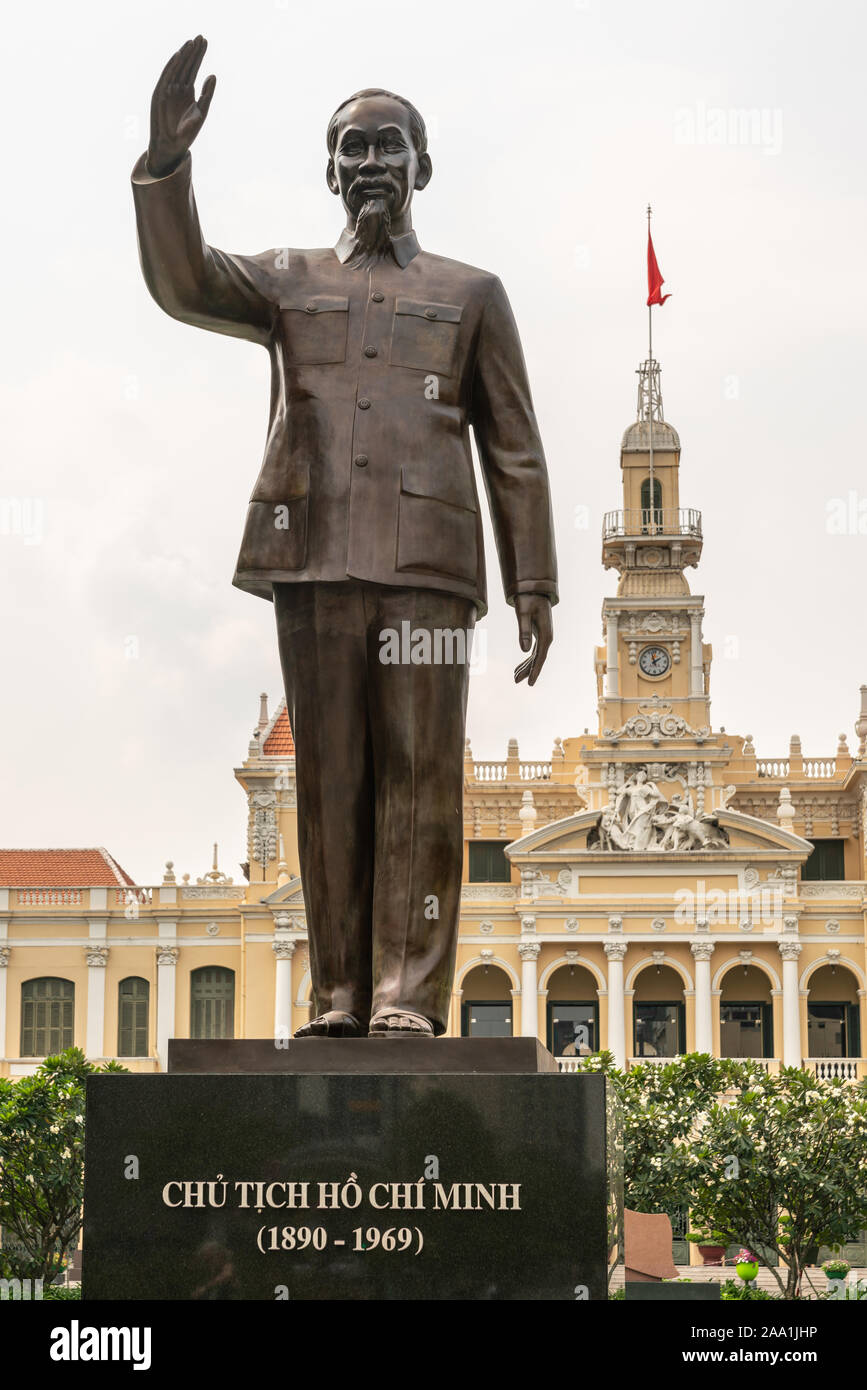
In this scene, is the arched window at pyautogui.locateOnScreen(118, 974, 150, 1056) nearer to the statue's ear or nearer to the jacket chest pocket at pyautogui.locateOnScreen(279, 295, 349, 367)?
the statue's ear

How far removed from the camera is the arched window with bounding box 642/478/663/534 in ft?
175

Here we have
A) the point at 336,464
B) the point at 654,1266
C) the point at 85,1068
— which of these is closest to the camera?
the point at 336,464

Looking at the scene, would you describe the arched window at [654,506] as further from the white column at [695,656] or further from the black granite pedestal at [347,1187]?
the black granite pedestal at [347,1187]

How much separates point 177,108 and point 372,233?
824 millimetres

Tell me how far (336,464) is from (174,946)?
→ 151 ft

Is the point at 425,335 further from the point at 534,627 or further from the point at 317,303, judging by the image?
the point at 534,627

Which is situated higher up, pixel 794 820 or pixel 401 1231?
pixel 794 820

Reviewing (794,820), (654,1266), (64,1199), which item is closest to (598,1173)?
(654,1266)

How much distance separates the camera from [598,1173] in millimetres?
5141

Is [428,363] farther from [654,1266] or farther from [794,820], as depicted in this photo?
[794,820]

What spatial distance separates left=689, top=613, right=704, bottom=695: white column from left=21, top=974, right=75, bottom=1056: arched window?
60.3ft

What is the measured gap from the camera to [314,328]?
6.07m

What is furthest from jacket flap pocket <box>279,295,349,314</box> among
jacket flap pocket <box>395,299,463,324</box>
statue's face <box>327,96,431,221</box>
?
statue's face <box>327,96,431,221</box>

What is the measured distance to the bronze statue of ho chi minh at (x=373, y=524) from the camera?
5848 millimetres
